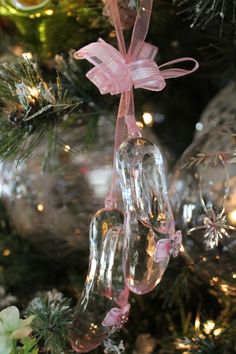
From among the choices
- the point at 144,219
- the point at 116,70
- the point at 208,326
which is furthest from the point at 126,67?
the point at 208,326

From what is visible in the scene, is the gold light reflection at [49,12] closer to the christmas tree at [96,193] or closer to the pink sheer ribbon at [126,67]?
the christmas tree at [96,193]

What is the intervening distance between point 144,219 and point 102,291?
78mm

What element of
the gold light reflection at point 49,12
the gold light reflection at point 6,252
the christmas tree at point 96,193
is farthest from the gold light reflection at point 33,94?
the gold light reflection at point 6,252

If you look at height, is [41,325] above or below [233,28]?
below

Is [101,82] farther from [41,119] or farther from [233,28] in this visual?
[233,28]

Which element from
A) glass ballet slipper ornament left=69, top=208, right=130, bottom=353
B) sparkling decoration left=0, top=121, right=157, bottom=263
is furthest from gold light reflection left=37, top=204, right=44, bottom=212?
glass ballet slipper ornament left=69, top=208, right=130, bottom=353

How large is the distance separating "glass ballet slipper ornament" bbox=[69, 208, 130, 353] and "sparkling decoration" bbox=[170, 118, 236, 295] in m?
0.07

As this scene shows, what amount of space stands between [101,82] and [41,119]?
0.09 m

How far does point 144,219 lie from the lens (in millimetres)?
413

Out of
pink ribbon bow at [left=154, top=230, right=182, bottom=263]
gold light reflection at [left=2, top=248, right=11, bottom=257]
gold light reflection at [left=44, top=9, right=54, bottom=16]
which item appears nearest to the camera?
pink ribbon bow at [left=154, top=230, right=182, bottom=263]

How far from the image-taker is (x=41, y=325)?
456 millimetres

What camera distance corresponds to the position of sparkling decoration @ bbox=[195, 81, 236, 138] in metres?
0.55

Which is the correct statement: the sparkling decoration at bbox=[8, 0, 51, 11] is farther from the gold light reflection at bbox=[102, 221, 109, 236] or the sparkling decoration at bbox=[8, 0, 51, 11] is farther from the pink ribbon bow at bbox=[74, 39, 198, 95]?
the gold light reflection at bbox=[102, 221, 109, 236]

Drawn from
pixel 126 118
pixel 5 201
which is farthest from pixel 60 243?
pixel 126 118
